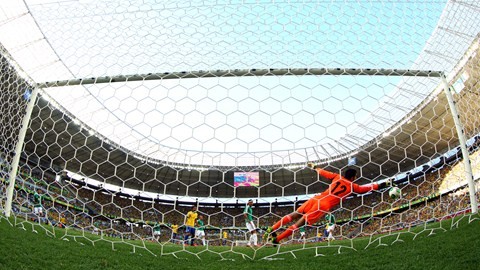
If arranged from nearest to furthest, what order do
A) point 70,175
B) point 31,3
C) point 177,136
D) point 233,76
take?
point 177,136 < point 233,76 < point 70,175 < point 31,3

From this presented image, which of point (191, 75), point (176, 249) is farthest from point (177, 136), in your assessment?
point (176, 249)

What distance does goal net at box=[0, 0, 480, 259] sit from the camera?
281cm

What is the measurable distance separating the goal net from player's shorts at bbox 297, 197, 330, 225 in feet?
0.05

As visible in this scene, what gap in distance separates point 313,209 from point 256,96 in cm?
123

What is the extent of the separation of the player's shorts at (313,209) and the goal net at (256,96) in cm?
2

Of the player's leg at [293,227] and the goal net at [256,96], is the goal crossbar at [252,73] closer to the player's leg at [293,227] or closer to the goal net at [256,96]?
the goal net at [256,96]

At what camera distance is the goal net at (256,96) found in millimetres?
2814

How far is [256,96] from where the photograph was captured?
9.62ft

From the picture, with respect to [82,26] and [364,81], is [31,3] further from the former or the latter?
[364,81]

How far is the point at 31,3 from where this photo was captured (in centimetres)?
438

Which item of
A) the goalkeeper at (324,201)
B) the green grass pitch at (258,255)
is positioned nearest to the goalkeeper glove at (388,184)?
the goalkeeper at (324,201)

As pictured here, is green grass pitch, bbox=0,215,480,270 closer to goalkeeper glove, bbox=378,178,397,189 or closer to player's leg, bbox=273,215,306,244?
player's leg, bbox=273,215,306,244

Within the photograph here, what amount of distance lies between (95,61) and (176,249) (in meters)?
2.06

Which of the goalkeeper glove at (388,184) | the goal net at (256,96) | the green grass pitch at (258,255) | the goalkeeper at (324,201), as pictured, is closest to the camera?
the green grass pitch at (258,255)
